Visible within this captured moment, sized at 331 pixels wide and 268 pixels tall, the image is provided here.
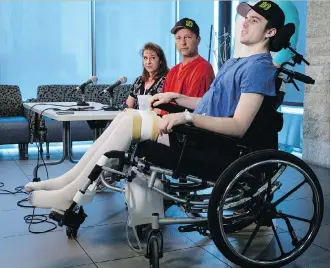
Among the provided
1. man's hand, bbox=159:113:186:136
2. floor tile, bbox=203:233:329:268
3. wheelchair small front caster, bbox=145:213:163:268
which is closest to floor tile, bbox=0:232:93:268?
wheelchair small front caster, bbox=145:213:163:268

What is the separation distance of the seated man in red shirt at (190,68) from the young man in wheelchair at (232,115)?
374 millimetres

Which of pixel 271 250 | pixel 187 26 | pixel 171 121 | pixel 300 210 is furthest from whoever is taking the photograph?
pixel 300 210

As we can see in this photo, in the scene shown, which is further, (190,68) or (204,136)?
(190,68)

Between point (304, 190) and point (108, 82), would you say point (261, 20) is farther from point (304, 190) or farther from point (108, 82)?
point (108, 82)

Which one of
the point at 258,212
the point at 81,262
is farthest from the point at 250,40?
the point at 81,262

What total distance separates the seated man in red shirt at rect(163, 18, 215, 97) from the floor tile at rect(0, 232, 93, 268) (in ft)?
→ 3.25

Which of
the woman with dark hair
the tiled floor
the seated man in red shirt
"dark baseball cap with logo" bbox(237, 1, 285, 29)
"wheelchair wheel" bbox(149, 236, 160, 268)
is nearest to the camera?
"wheelchair wheel" bbox(149, 236, 160, 268)

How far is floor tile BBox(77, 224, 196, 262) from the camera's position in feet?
6.77

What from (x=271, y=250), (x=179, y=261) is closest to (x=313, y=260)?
(x=271, y=250)

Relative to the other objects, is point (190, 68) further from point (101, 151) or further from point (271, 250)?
point (271, 250)

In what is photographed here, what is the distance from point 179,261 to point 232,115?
67cm

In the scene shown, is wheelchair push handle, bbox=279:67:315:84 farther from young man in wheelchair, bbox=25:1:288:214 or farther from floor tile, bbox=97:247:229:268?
floor tile, bbox=97:247:229:268

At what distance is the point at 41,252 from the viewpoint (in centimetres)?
209

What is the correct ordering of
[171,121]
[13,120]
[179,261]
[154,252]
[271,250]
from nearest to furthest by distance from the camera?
[171,121] → [154,252] → [179,261] → [271,250] → [13,120]
